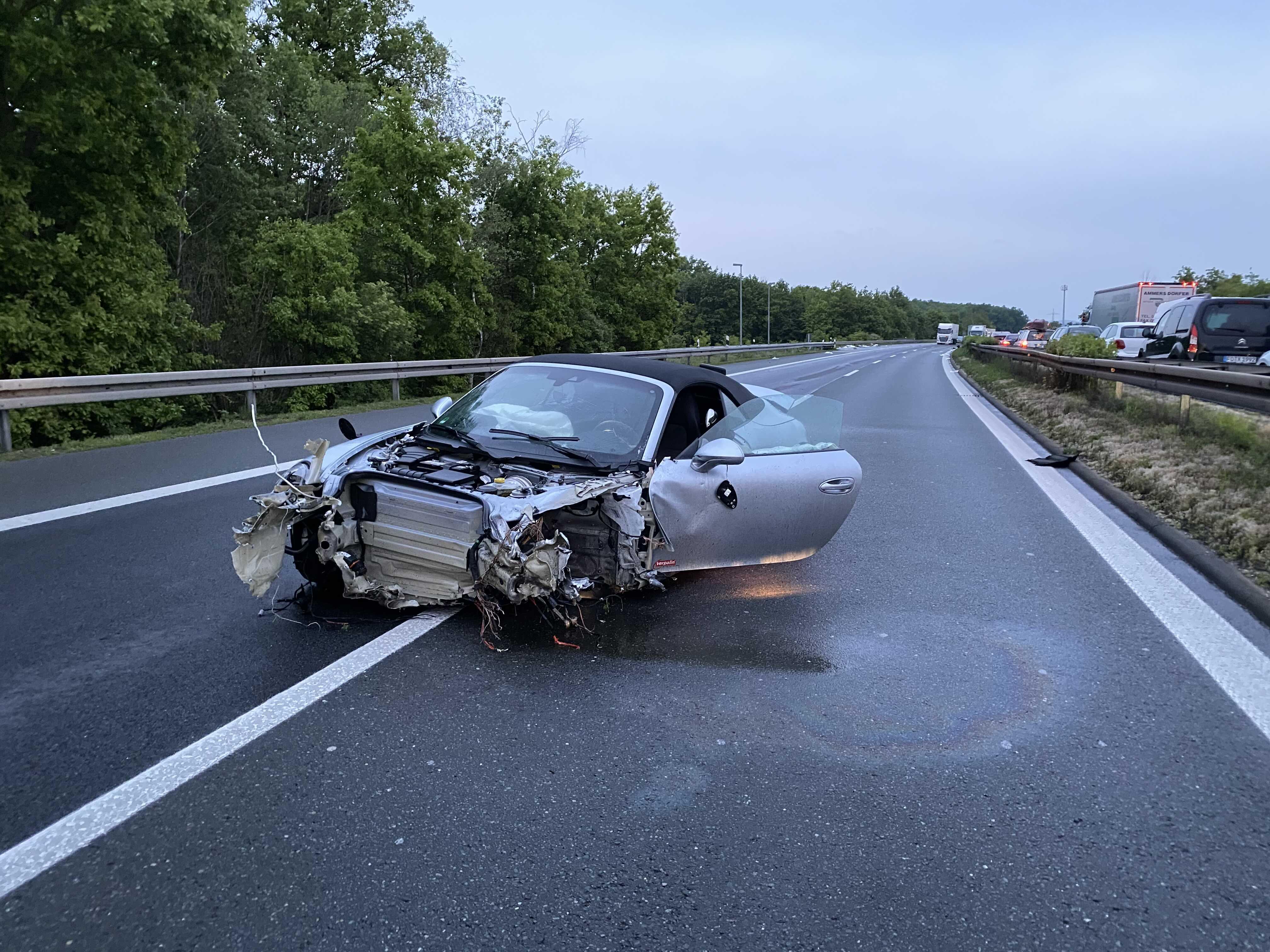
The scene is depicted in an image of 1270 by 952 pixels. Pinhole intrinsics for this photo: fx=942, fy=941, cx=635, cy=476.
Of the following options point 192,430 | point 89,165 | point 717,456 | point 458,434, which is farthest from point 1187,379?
point 89,165

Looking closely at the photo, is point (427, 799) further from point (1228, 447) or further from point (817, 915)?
point (1228, 447)

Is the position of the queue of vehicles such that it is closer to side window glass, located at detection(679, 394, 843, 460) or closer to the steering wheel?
side window glass, located at detection(679, 394, 843, 460)

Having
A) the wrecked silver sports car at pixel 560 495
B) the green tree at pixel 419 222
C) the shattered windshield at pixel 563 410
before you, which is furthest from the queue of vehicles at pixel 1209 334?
the green tree at pixel 419 222

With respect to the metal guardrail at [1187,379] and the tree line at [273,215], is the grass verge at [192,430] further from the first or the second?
the metal guardrail at [1187,379]

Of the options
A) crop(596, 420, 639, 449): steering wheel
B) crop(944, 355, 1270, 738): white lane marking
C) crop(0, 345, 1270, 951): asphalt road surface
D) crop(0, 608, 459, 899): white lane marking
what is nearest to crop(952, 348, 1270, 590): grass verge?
crop(944, 355, 1270, 738): white lane marking

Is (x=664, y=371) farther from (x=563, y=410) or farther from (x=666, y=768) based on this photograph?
(x=666, y=768)

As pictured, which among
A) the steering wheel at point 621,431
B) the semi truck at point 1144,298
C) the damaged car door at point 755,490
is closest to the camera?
the damaged car door at point 755,490

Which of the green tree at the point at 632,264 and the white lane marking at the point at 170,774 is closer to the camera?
the white lane marking at the point at 170,774

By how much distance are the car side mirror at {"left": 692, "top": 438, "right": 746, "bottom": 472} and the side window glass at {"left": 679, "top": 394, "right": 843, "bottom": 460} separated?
0.09m

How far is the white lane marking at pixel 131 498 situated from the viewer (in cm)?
675

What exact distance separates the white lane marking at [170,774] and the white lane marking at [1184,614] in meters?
3.65

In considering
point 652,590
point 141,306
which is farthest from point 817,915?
point 141,306

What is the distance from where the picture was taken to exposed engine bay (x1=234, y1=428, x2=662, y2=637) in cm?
422

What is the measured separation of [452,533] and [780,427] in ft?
7.60
